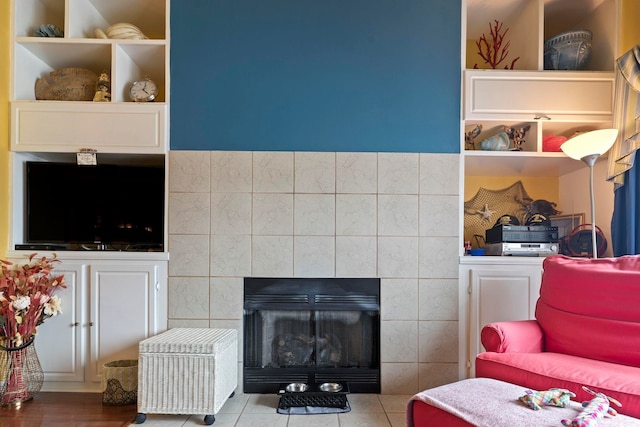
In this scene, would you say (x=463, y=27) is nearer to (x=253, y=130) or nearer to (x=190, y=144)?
(x=253, y=130)

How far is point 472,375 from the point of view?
8.93 ft

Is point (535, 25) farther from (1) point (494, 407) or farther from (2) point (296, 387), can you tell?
(2) point (296, 387)

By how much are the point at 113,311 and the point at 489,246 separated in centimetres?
245

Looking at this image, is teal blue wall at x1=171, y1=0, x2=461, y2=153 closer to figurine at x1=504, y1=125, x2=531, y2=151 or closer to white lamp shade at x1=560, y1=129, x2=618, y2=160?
figurine at x1=504, y1=125, x2=531, y2=151

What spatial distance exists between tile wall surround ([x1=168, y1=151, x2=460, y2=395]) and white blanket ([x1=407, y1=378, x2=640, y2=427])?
95cm

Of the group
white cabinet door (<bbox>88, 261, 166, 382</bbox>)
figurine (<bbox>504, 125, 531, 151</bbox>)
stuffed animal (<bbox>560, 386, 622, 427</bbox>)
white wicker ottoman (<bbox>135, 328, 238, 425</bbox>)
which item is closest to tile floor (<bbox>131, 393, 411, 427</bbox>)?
white wicker ottoman (<bbox>135, 328, 238, 425</bbox>)

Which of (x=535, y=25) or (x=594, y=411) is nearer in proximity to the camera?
(x=594, y=411)

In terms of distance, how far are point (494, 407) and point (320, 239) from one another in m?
1.46

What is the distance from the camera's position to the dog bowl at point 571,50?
280 cm

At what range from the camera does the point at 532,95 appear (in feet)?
9.09

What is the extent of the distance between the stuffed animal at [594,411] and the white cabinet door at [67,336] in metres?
2.61

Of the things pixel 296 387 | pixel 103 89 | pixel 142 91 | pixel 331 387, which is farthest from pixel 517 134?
pixel 103 89

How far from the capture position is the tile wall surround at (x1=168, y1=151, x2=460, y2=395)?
2.74 metres

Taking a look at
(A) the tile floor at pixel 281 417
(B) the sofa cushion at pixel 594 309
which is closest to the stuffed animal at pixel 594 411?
(B) the sofa cushion at pixel 594 309
